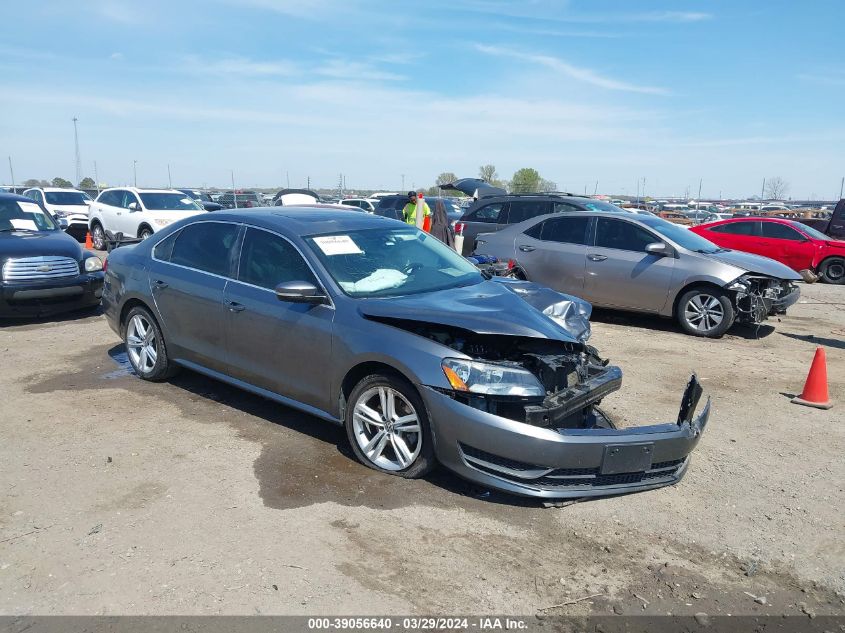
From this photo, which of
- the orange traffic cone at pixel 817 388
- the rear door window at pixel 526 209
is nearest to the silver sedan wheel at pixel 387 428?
the orange traffic cone at pixel 817 388

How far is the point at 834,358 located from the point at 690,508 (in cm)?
503

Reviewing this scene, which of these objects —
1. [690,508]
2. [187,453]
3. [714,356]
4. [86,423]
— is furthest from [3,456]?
[714,356]

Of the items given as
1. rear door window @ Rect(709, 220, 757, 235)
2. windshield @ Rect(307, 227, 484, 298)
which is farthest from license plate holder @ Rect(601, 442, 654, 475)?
rear door window @ Rect(709, 220, 757, 235)

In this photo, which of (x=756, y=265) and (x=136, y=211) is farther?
(x=136, y=211)

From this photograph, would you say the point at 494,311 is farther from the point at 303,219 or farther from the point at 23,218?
the point at 23,218

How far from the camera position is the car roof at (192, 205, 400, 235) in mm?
5297

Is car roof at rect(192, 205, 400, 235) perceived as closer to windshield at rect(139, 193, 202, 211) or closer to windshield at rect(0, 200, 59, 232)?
windshield at rect(0, 200, 59, 232)

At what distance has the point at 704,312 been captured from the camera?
8961mm

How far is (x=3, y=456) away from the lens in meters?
4.73

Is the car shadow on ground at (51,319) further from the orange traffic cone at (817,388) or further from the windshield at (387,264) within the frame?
the orange traffic cone at (817,388)

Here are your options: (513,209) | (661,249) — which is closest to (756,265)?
(661,249)

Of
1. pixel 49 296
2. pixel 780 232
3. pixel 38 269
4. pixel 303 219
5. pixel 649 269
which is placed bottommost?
pixel 49 296

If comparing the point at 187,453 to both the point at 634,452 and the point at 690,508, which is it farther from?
the point at 690,508

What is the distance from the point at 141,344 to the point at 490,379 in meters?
3.84
